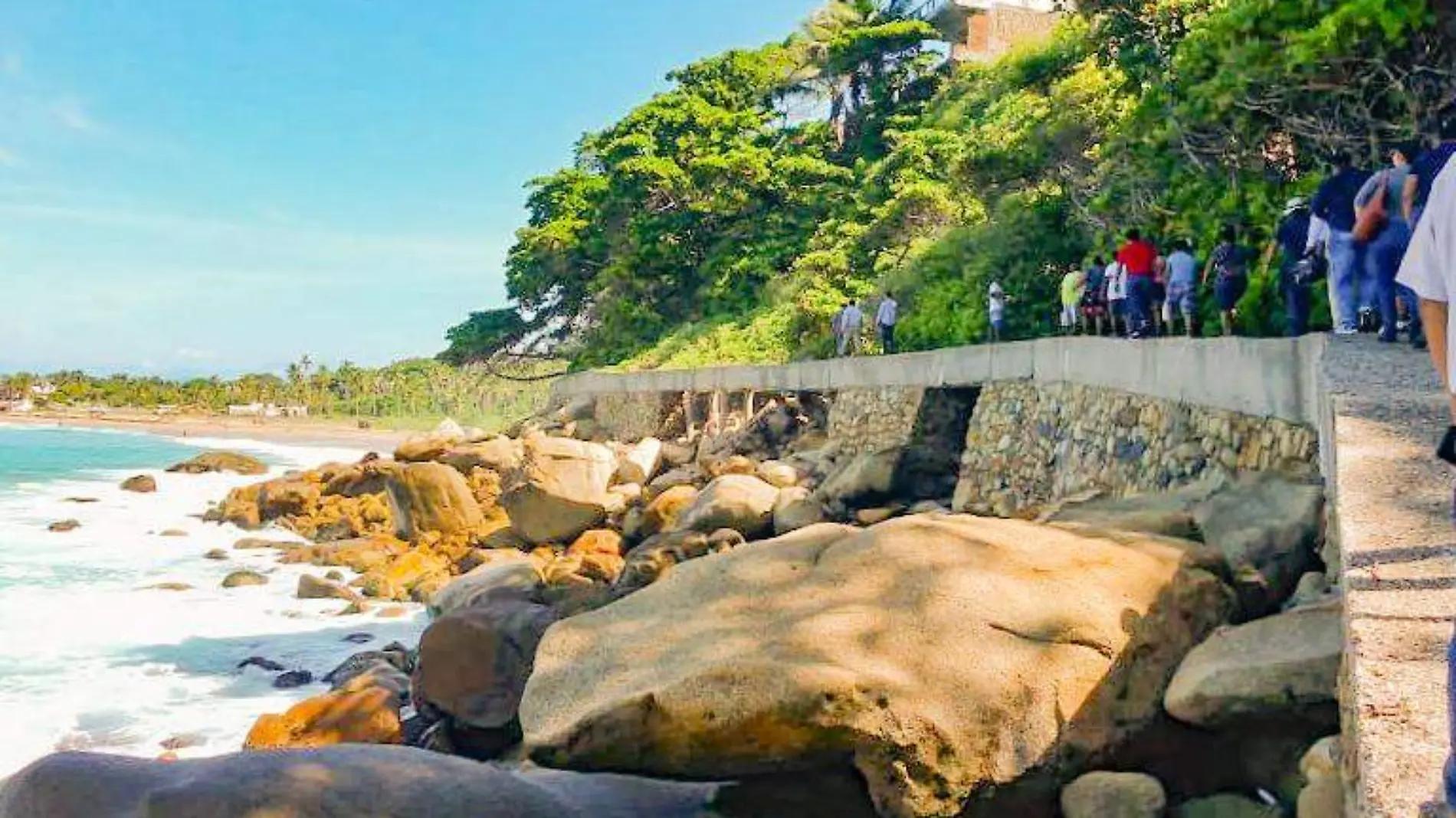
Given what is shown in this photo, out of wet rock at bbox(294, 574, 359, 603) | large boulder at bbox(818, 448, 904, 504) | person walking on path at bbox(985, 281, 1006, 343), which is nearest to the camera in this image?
large boulder at bbox(818, 448, 904, 504)

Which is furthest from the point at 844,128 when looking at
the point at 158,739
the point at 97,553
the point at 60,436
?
the point at 60,436

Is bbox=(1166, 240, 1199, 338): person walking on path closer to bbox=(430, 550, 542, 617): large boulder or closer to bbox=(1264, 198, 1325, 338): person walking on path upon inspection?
bbox=(1264, 198, 1325, 338): person walking on path

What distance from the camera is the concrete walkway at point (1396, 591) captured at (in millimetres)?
2223

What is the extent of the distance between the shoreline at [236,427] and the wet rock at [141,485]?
32771 millimetres

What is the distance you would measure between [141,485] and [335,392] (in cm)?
7683

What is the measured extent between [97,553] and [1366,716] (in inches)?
1024

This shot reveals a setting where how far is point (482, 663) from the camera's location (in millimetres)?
7836

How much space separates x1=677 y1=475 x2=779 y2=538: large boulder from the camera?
13922 mm

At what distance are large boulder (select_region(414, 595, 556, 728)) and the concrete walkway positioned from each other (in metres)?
5.13

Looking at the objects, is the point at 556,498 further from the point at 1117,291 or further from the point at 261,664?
→ the point at 1117,291

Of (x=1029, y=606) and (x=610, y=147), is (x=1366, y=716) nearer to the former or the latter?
(x=1029, y=606)

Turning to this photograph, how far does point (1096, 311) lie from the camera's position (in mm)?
15141

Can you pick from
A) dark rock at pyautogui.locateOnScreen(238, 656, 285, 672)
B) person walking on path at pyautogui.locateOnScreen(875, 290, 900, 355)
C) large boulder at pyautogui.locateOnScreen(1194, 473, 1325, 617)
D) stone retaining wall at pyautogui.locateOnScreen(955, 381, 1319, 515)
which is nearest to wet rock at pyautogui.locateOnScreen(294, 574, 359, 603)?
dark rock at pyautogui.locateOnScreen(238, 656, 285, 672)

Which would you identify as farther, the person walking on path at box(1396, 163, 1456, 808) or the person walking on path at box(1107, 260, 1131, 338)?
the person walking on path at box(1107, 260, 1131, 338)
